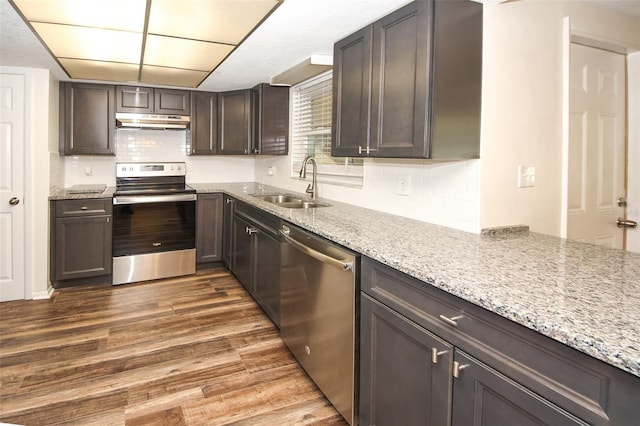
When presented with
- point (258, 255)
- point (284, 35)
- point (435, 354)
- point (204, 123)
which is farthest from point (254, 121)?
point (435, 354)

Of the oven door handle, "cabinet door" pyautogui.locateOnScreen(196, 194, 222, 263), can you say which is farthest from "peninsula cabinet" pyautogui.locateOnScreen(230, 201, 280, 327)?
the oven door handle

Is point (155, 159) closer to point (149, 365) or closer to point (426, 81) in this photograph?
point (149, 365)

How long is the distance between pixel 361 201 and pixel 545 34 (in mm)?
1569

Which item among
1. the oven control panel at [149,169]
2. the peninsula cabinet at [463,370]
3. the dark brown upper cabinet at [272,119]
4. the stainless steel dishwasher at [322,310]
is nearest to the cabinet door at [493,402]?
the peninsula cabinet at [463,370]

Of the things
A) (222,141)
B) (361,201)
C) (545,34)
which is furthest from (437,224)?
(222,141)

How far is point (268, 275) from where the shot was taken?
3207mm

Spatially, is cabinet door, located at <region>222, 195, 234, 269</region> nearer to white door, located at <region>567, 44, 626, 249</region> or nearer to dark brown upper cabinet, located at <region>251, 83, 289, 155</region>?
dark brown upper cabinet, located at <region>251, 83, 289, 155</region>

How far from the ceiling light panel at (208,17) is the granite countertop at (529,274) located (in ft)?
4.01

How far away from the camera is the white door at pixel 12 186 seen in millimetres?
3639

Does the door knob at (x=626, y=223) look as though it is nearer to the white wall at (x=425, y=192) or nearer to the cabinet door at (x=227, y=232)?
the white wall at (x=425, y=192)

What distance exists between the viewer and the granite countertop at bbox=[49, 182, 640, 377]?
0.95 m

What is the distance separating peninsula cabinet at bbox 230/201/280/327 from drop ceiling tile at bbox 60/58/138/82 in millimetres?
1551

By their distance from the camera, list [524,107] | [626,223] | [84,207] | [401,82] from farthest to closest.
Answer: [84,207] → [626,223] → [524,107] → [401,82]

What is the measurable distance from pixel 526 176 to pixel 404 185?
72cm
